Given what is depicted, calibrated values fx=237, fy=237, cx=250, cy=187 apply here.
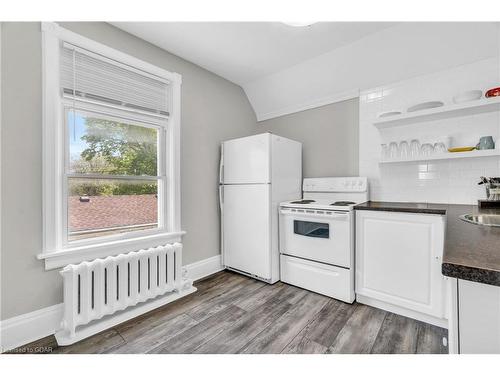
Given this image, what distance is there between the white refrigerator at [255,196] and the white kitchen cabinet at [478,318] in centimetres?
204

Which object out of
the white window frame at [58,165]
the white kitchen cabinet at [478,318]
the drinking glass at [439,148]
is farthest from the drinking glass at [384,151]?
the white window frame at [58,165]

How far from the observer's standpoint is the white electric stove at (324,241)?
7.30 ft

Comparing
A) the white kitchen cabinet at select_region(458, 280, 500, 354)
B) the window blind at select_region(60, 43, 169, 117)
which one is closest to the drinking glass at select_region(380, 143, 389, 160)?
the white kitchen cabinet at select_region(458, 280, 500, 354)

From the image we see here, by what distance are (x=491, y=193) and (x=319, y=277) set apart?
1.65 metres

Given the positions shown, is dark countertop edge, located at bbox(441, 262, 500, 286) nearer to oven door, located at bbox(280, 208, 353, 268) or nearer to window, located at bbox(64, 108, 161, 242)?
oven door, located at bbox(280, 208, 353, 268)

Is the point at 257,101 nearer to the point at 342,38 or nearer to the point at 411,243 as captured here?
the point at 342,38

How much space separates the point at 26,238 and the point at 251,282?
2.03 m

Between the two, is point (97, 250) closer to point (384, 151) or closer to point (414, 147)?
point (384, 151)

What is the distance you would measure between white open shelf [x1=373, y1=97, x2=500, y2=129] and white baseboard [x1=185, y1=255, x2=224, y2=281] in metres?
2.44

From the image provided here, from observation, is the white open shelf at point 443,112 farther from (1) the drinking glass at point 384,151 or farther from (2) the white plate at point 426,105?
(1) the drinking glass at point 384,151

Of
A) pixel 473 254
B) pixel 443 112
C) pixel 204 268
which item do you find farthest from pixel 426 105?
pixel 204 268

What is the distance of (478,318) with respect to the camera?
22.5 inches

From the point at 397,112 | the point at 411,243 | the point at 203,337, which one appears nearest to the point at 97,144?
the point at 203,337

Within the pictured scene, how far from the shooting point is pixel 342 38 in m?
2.35
